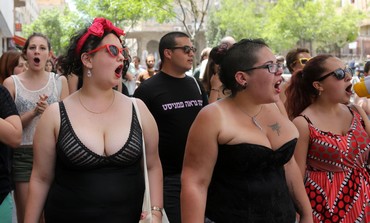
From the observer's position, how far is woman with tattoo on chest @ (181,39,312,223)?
3291mm

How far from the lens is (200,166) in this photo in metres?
3.35

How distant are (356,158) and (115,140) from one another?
1.86 meters

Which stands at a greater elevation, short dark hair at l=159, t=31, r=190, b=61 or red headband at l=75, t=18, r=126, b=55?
red headband at l=75, t=18, r=126, b=55

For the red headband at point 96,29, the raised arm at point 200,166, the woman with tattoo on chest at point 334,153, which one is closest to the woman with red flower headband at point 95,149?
the red headband at point 96,29

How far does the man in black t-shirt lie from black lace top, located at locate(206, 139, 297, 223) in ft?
5.72

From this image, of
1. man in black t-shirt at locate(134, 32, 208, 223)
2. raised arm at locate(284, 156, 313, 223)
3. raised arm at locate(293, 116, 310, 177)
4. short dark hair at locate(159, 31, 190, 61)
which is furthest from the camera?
short dark hair at locate(159, 31, 190, 61)

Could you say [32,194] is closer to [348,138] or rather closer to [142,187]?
[142,187]

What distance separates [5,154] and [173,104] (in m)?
1.79

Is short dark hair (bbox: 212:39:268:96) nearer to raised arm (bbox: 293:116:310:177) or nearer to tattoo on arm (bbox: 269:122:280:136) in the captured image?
tattoo on arm (bbox: 269:122:280:136)

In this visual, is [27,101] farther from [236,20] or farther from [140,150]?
[236,20]

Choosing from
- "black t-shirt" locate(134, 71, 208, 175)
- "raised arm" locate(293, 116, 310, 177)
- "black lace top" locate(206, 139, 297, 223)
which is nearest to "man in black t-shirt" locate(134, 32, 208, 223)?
"black t-shirt" locate(134, 71, 208, 175)

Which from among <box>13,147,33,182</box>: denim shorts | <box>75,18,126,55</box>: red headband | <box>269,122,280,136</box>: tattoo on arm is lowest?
<box>13,147,33,182</box>: denim shorts

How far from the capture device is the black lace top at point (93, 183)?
327cm

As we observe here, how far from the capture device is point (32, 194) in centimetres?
Result: 341
